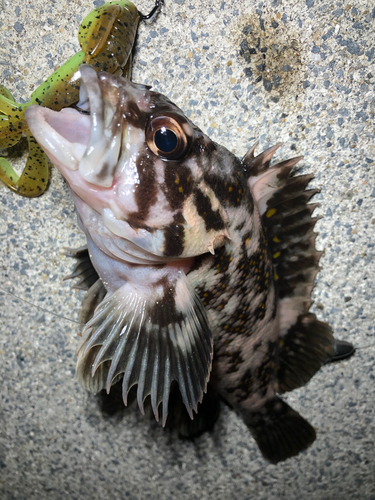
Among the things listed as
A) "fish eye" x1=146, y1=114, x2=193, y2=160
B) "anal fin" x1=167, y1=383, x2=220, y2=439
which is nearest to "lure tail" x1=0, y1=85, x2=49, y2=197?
"fish eye" x1=146, y1=114, x2=193, y2=160

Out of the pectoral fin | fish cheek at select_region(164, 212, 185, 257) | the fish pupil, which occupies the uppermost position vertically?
the fish pupil

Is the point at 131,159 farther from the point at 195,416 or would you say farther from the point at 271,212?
the point at 195,416

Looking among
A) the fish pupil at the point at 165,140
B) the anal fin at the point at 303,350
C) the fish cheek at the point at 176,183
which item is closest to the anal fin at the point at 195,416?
the anal fin at the point at 303,350

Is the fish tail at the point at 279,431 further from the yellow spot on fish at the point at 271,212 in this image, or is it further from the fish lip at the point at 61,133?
the fish lip at the point at 61,133

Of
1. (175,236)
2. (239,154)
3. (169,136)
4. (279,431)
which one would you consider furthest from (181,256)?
(279,431)

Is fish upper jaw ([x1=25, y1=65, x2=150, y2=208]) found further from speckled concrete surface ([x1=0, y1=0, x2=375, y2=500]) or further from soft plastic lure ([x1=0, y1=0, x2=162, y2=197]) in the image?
speckled concrete surface ([x1=0, y1=0, x2=375, y2=500])

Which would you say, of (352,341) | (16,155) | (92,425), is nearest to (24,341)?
(92,425)

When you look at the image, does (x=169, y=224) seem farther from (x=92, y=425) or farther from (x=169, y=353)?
(x=92, y=425)
